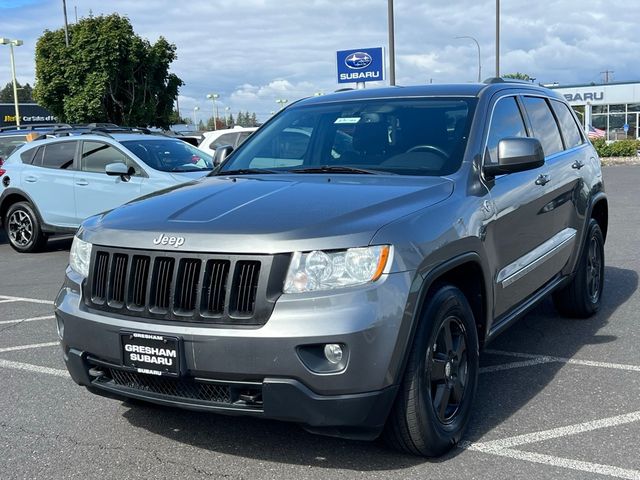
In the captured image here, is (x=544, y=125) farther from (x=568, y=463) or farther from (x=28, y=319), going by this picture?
(x=28, y=319)

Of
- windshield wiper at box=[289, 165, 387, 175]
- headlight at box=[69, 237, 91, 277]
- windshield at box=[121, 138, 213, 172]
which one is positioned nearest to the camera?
headlight at box=[69, 237, 91, 277]

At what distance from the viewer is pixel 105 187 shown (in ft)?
35.0

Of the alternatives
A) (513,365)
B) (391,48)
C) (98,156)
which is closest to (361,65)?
(391,48)

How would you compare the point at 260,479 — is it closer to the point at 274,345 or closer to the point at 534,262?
the point at 274,345

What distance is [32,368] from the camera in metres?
5.29

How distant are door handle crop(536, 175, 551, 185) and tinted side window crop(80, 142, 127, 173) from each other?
6.92 metres

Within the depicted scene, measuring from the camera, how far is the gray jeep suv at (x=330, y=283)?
3.14 meters

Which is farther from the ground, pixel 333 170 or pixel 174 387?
pixel 333 170

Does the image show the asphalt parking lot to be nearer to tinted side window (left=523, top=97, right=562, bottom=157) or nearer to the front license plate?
the front license plate

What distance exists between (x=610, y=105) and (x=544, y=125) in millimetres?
53243

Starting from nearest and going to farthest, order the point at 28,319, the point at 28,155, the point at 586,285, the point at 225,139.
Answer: the point at 586,285 < the point at 28,319 < the point at 28,155 < the point at 225,139

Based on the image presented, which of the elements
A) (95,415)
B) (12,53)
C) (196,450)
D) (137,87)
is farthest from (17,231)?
(12,53)

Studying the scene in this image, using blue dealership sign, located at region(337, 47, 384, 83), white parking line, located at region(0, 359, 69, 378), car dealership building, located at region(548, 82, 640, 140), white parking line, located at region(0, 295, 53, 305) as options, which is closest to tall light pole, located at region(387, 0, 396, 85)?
blue dealership sign, located at region(337, 47, 384, 83)

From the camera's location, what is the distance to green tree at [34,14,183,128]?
31.6 metres
